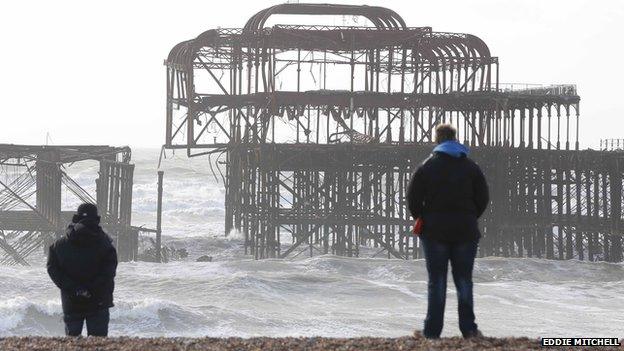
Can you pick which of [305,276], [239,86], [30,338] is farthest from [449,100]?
[30,338]

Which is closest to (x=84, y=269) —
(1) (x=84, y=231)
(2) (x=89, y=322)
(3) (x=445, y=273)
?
(1) (x=84, y=231)

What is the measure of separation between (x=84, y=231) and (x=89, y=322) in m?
0.79

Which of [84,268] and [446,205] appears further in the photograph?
[84,268]

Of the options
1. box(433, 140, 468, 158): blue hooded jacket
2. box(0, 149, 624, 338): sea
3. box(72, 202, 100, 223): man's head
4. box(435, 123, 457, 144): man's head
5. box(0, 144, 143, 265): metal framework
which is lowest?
box(0, 149, 624, 338): sea

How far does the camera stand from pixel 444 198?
1139cm

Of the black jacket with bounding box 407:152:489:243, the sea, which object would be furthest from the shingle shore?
the sea

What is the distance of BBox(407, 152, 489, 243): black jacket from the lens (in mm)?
11367

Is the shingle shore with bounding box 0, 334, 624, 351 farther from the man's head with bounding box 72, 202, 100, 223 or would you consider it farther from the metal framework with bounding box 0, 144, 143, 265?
the metal framework with bounding box 0, 144, 143, 265

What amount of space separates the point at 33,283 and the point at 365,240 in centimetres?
2478

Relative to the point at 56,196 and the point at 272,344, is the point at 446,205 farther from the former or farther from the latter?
the point at 56,196

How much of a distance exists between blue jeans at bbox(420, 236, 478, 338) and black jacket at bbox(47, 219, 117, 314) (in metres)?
2.64

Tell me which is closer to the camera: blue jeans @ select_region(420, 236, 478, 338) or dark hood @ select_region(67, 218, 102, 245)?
blue jeans @ select_region(420, 236, 478, 338)

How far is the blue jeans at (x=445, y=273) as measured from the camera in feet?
37.5

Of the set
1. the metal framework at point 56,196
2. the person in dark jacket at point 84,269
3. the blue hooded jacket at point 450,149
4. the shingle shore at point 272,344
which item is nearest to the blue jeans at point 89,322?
the person in dark jacket at point 84,269
